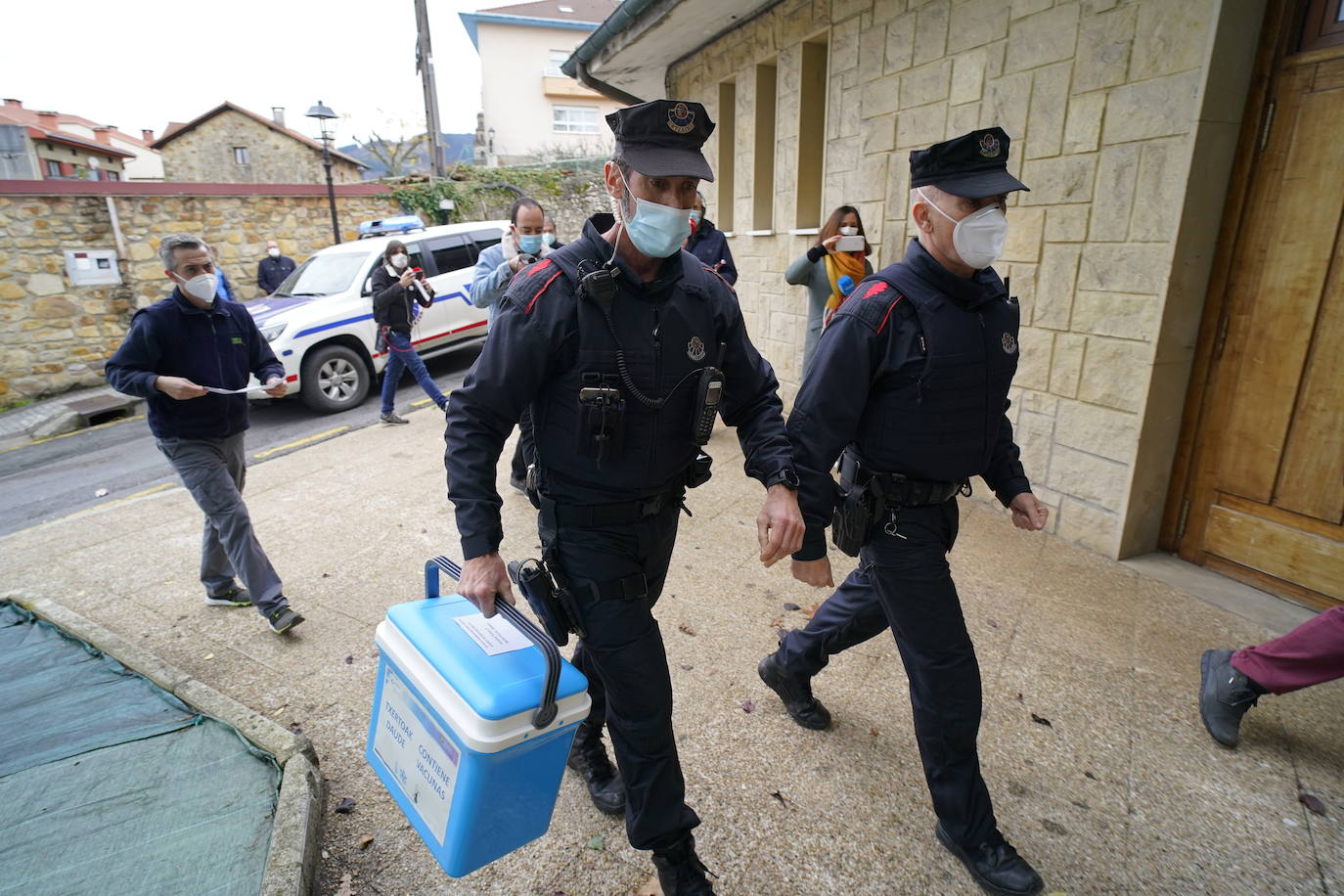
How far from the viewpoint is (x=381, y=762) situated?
6.51ft

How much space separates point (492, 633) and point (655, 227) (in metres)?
1.14

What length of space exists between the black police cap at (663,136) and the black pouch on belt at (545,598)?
1.06m

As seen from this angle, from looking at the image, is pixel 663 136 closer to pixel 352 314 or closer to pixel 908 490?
pixel 908 490

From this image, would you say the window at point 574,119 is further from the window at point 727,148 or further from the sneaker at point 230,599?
the sneaker at point 230,599

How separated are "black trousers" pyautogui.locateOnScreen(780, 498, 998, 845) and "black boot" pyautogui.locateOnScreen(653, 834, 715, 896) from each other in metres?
0.76

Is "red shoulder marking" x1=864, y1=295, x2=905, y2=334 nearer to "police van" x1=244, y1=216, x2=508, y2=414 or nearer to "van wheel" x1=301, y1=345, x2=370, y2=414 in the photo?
"police van" x1=244, y1=216, x2=508, y2=414

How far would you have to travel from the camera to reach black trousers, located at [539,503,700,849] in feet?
6.32

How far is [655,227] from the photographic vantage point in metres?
1.85

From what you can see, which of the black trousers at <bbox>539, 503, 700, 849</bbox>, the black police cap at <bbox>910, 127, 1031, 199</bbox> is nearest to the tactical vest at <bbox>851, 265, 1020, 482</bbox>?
the black police cap at <bbox>910, 127, 1031, 199</bbox>

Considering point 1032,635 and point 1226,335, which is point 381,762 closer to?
point 1032,635

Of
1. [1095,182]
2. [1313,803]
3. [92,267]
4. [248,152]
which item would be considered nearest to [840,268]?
A: [1095,182]

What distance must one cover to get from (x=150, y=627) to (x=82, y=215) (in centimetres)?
1091

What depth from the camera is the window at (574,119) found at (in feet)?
120

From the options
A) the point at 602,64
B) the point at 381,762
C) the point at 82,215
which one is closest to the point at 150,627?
the point at 381,762
